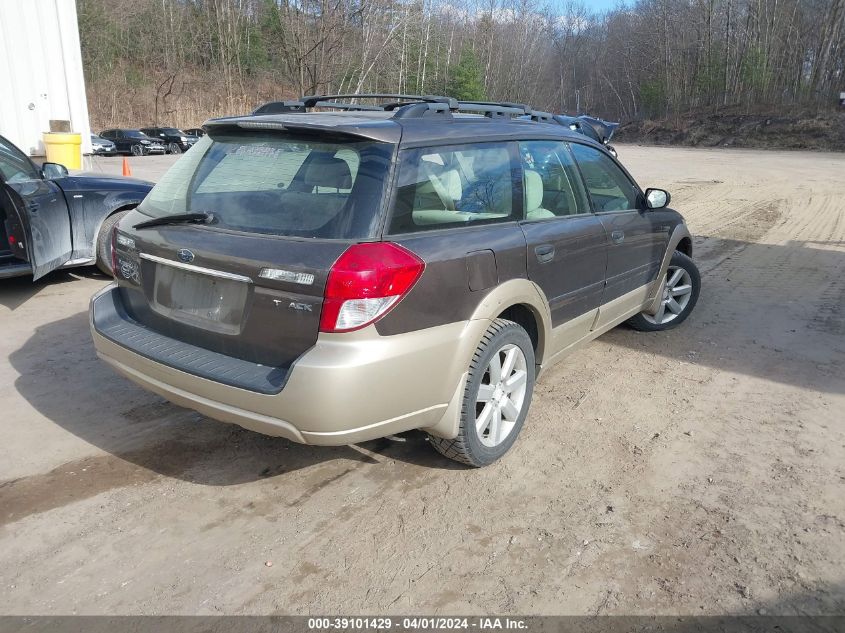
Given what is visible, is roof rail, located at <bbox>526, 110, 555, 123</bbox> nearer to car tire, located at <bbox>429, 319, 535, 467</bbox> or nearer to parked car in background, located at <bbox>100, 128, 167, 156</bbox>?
car tire, located at <bbox>429, 319, 535, 467</bbox>

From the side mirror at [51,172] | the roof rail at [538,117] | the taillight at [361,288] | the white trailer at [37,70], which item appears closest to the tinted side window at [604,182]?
the roof rail at [538,117]

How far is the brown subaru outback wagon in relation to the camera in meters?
2.75

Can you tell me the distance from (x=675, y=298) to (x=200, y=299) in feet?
13.9

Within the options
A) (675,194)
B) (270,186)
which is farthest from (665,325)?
(675,194)

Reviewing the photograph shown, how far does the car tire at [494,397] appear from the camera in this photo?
321cm

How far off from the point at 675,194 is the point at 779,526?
1386 centimetres

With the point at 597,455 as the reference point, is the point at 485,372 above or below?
above

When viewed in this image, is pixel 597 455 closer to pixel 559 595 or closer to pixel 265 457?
pixel 559 595

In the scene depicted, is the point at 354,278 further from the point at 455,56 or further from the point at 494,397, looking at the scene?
the point at 455,56

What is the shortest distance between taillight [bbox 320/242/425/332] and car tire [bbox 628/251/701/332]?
338 cm

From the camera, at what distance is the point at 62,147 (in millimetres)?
12609

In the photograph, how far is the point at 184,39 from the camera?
52906mm

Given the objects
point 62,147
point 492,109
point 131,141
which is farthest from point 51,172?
point 131,141

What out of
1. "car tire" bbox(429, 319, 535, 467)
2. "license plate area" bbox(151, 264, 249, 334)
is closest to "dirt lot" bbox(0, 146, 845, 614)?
"car tire" bbox(429, 319, 535, 467)
